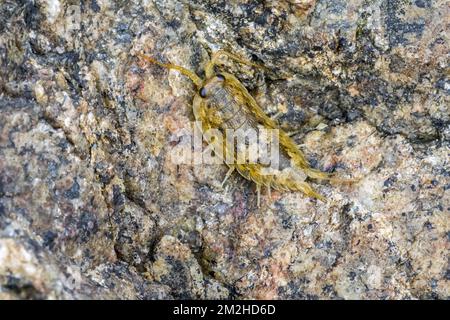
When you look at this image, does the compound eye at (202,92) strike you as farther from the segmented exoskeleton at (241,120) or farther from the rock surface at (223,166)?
the rock surface at (223,166)

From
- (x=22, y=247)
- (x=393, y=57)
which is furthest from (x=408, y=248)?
(x=22, y=247)

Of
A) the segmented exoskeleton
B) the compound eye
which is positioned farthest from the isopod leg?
the compound eye

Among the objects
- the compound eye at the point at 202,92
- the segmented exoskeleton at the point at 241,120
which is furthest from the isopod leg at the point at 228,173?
the compound eye at the point at 202,92

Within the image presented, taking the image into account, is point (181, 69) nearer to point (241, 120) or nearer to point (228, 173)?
point (241, 120)

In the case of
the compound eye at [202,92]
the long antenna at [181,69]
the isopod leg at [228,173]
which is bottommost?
the isopod leg at [228,173]

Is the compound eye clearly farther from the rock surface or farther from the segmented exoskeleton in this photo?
the rock surface

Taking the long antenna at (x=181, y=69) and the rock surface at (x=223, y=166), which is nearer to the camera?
the rock surface at (x=223, y=166)
